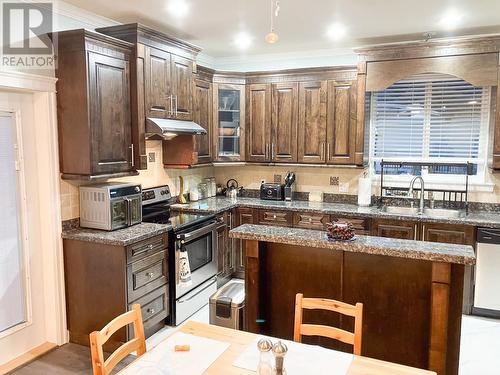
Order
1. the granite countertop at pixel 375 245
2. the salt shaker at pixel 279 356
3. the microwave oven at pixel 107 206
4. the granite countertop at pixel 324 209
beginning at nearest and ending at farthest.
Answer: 1. the salt shaker at pixel 279 356
2. the granite countertop at pixel 375 245
3. the microwave oven at pixel 107 206
4. the granite countertop at pixel 324 209

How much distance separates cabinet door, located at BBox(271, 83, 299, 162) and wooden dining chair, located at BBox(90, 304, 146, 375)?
334 centimetres

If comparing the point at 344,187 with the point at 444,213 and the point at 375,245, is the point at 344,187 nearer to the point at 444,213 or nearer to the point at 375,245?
the point at 444,213

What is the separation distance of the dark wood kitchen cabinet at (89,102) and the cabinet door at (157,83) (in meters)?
0.27

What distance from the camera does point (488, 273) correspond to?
148 inches

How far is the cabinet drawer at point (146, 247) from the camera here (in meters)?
3.11

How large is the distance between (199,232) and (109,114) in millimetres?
1391

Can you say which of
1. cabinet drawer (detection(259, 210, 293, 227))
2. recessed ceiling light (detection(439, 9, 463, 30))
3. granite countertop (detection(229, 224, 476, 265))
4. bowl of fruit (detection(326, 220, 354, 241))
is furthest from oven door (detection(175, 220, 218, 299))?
recessed ceiling light (detection(439, 9, 463, 30))

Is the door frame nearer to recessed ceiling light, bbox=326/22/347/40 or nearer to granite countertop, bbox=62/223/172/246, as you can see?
granite countertop, bbox=62/223/172/246

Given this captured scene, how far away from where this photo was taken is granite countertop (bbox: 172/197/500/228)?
3.85 meters

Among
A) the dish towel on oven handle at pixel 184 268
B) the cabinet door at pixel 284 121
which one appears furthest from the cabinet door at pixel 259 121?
the dish towel on oven handle at pixel 184 268

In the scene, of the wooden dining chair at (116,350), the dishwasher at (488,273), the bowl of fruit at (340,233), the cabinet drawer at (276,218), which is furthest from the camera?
the cabinet drawer at (276,218)

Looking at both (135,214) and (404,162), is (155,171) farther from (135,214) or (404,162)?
(404,162)

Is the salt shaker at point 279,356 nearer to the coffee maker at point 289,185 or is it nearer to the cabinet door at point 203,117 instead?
the cabinet door at point 203,117

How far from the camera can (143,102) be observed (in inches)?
139
